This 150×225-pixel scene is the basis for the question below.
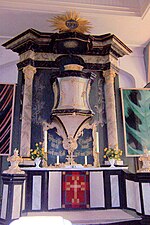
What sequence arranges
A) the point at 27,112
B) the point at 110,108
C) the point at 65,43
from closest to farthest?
the point at 27,112 < the point at 110,108 < the point at 65,43

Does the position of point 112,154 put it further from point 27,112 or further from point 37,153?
point 27,112

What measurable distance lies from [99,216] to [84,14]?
5855 mm

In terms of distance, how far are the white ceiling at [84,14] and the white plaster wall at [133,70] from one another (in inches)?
39.5

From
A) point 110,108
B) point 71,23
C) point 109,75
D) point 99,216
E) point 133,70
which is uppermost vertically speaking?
point 71,23

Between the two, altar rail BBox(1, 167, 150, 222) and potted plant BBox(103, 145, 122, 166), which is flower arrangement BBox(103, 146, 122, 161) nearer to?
potted plant BBox(103, 145, 122, 166)

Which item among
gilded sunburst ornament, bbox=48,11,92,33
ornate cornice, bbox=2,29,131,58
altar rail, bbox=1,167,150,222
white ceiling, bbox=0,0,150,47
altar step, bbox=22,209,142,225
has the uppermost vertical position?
white ceiling, bbox=0,0,150,47

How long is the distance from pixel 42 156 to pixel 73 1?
15.8 feet

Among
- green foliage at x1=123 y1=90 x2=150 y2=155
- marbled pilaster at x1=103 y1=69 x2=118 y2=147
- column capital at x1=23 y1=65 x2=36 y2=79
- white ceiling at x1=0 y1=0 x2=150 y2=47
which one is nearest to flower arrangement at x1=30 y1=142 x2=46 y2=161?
marbled pilaster at x1=103 y1=69 x2=118 y2=147

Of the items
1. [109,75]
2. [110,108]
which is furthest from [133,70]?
[110,108]

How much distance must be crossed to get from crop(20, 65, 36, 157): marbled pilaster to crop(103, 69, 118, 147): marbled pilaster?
6.57ft

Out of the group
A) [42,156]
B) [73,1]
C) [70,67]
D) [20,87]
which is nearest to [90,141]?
[42,156]

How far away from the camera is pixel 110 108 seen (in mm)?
6211

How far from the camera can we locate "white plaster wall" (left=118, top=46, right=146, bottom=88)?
28.5 feet

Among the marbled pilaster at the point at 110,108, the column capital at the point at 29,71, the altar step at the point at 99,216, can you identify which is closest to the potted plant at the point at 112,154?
the marbled pilaster at the point at 110,108
